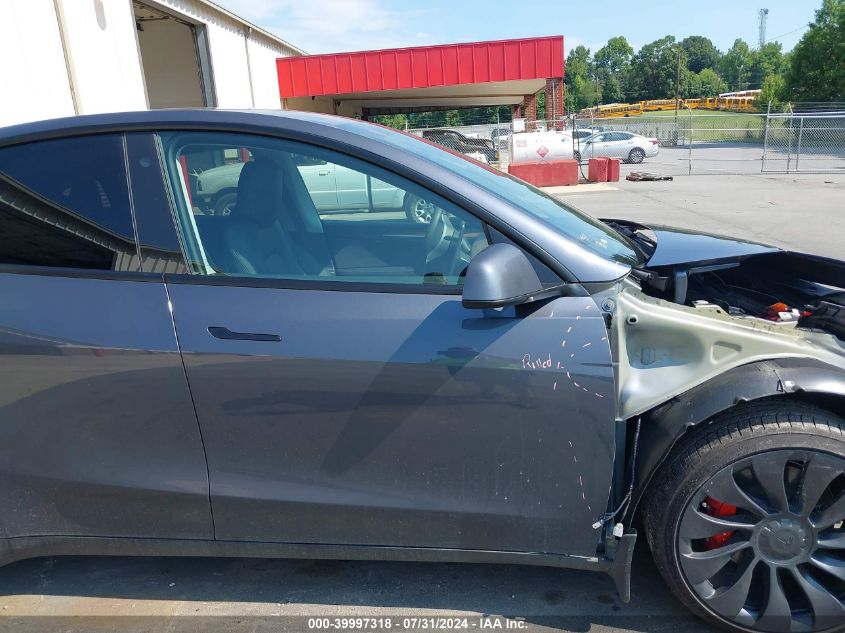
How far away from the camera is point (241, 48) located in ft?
59.8

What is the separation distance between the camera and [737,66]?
11444 cm

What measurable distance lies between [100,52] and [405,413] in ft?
37.0

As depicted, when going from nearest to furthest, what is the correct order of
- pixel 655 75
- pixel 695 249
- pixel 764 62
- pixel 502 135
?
pixel 695 249 → pixel 502 135 → pixel 764 62 → pixel 655 75

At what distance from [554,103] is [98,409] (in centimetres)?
2334

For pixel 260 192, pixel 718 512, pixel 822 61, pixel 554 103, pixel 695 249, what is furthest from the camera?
pixel 822 61

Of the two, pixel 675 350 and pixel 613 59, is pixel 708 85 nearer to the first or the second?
pixel 613 59

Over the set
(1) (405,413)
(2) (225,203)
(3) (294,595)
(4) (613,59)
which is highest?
(4) (613,59)

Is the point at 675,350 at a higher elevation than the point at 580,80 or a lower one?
lower

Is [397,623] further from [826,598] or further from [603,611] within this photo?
[826,598]

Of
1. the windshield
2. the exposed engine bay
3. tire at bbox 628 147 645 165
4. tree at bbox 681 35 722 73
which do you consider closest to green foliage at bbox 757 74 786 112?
tire at bbox 628 147 645 165

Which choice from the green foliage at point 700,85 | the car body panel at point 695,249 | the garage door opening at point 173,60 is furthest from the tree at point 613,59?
the car body panel at point 695,249

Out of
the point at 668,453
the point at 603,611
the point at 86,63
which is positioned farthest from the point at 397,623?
the point at 86,63

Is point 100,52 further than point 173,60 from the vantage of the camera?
No

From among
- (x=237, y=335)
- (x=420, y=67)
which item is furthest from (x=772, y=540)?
(x=420, y=67)
